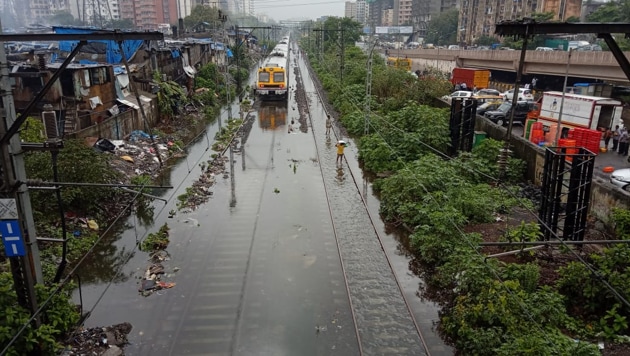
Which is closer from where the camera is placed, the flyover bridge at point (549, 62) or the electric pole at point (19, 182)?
the electric pole at point (19, 182)

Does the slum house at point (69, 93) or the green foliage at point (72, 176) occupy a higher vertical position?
the slum house at point (69, 93)

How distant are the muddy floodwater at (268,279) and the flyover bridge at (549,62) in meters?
12.0

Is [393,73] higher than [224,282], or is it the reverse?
[393,73]

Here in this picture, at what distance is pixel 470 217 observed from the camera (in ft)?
46.9

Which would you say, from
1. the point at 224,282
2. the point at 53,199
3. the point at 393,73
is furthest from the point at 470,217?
the point at 393,73

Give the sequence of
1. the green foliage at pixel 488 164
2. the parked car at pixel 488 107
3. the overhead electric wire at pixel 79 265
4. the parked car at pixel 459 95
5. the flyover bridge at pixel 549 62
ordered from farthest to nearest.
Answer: the parked car at pixel 459 95
the flyover bridge at pixel 549 62
the parked car at pixel 488 107
the green foliage at pixel 488 164
the overhead electric wire at pixel 79 265

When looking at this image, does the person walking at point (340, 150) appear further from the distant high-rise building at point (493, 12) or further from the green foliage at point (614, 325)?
the distant high-rise building at point (493, 12)

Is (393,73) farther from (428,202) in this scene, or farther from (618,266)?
(618,266)

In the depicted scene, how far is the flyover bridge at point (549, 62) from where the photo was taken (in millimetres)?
31250

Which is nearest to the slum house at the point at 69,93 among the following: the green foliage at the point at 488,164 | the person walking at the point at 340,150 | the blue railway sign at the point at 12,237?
the person walking at the point at 340,150

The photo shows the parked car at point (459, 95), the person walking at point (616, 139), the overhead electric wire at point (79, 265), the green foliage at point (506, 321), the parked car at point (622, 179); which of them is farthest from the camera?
the parked car at point (459, 95)

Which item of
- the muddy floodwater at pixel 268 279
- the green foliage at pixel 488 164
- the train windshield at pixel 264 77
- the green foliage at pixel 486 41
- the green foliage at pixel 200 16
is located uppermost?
the green foliage at pixel 200 16

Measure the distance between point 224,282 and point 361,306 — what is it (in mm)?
3326

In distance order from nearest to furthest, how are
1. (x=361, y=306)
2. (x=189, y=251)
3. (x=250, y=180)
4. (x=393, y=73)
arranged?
(x=361, y=306), (x=189, y=251), (x=250, y=180), (x=393, y=73)
